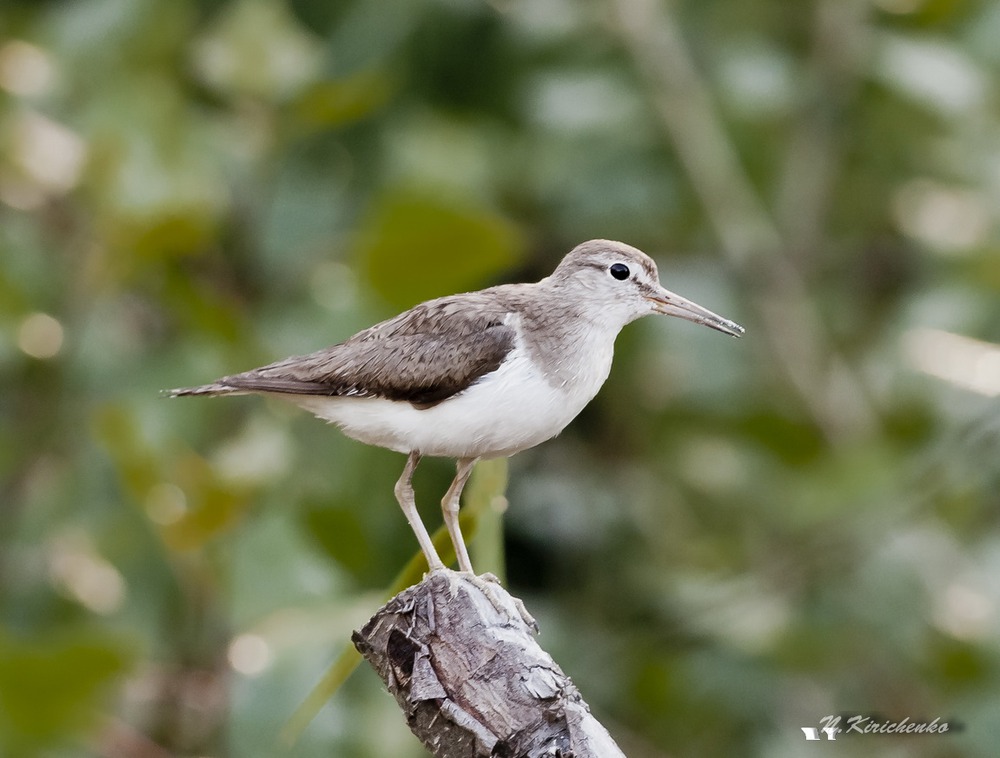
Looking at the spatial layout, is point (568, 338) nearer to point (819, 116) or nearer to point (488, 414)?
point (488, 414)

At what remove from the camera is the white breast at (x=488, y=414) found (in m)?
3.50

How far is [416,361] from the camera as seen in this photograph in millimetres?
3656

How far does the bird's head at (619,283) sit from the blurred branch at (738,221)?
256 centimetres

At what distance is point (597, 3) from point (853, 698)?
336cm

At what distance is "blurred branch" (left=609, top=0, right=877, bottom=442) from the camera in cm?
643

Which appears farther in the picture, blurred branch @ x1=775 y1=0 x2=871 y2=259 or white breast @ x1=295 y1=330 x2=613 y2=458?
blurred branch @ x1=775 y1=0 x2=871 y2=259

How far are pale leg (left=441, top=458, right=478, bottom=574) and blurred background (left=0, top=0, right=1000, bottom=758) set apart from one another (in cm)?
Answer: 53

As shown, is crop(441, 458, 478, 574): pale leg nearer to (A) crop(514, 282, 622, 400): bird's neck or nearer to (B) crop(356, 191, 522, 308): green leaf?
(A) crop(514, 282, 622, 400): bird's neck

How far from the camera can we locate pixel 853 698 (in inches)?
248

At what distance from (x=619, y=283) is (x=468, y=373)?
0.56 m

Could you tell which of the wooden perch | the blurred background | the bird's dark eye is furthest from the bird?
the blurred background

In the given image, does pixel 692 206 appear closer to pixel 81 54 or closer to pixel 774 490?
pixel 774 490

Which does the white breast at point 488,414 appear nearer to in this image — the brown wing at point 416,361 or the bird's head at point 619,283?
the brown wing at point 416,361

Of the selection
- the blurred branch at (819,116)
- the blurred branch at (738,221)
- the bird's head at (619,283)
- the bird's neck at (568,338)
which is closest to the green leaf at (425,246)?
the bird's head at (619,283)
